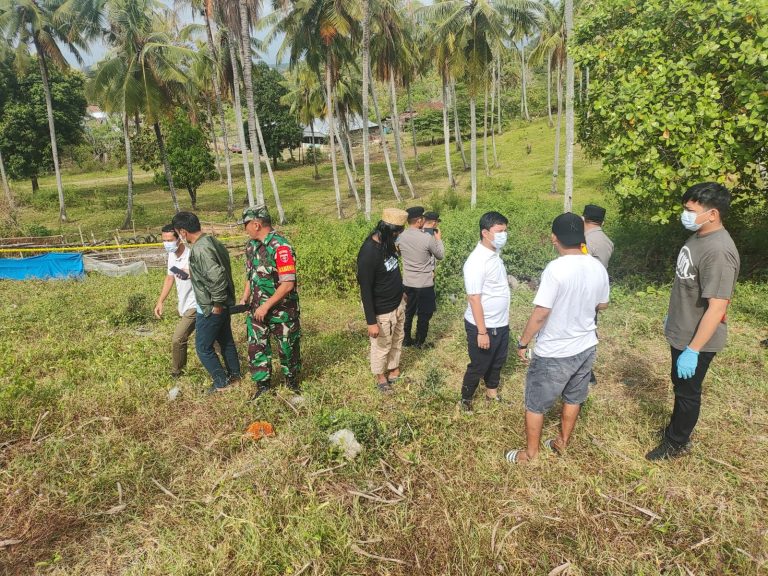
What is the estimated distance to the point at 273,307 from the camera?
4.02m

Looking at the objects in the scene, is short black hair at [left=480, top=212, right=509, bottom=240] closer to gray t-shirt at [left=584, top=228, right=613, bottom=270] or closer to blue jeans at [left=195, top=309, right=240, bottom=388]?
gray t-shirt at [left=584, top=228, right=613, bottom=270]

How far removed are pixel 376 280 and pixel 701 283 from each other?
2.40 metres

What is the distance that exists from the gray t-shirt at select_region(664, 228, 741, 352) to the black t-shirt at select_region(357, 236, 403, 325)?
2.17m

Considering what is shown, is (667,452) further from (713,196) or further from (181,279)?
(181,279)

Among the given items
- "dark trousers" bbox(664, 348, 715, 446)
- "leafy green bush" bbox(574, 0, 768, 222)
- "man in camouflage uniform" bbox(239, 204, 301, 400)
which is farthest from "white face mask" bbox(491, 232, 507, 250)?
"leafy green bush" bbox(574, 0, 768, 222)

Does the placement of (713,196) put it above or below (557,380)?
above

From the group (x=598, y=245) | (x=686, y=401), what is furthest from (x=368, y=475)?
(x=598, y=245)

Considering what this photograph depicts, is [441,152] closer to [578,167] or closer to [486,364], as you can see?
[578,167]

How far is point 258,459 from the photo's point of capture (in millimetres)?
3318

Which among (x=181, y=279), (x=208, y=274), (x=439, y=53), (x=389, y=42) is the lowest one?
(x=181, y=279)

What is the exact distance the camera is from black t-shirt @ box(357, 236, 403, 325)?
13.0 ft

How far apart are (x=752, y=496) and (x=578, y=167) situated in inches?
1050

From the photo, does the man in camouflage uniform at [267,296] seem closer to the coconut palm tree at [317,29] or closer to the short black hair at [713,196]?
the short black hair at [713,196]

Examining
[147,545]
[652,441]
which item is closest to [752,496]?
[652,441]
